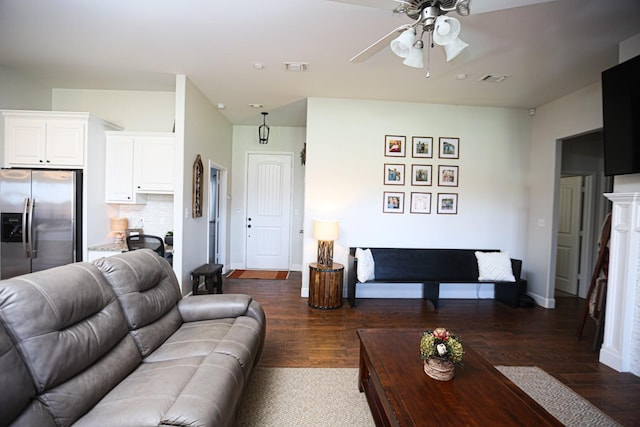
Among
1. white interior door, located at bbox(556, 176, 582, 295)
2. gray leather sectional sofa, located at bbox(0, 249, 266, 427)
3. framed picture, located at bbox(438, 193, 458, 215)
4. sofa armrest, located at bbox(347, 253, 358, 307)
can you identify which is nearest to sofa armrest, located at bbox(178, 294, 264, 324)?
gray leather sectional sofa, located at bbox(0, 249, 266, 427)

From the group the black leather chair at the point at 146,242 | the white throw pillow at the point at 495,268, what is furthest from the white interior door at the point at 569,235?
the black leather chair at the point at 146,242

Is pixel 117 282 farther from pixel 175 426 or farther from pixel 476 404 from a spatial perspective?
pixel 476 404

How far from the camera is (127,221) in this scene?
421cm

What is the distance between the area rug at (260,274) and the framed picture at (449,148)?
11.1 ft

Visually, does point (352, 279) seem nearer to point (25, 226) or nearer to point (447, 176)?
point (447, 176)

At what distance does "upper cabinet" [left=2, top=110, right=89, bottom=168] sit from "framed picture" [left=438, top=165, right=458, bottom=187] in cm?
475

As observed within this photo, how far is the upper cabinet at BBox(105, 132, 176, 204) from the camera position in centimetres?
389

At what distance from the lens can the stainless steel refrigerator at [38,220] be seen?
3322mm

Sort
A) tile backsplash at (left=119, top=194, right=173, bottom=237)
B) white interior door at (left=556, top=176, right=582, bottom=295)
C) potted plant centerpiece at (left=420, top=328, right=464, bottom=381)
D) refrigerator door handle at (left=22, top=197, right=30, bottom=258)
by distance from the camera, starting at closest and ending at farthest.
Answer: potted plant centerpiece at (left=420, top=328, right=464, bottom=381), refrigerator door handle at (left=22, top=197, right=30, bottom=258), tile backsplash at (left=119, top=194, right=173, bottom=237), white interior door at (left=556, top=176, right=582, bottom=295)

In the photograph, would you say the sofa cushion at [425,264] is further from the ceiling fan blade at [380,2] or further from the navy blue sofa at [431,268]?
the ceiling fan blade at [380,2]

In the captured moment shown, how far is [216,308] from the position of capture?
2334 mm

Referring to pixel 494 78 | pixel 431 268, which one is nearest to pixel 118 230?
pixel 431 268

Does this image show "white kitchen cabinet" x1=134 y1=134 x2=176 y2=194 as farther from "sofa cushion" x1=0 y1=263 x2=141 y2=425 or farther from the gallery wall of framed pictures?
the gallery wall of framed pictures

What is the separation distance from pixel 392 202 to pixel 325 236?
47.8 inches
